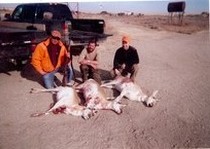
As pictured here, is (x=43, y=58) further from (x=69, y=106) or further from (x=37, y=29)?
(x=37, y=29)

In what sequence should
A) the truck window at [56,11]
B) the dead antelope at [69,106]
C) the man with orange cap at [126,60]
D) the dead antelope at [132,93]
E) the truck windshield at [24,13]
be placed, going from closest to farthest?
the dead antelope at [69,106] < the dead antelope at [132,93] < the man with orange cap at [126,60] < the truck window at [56,11] < the truck windshield at [24,13]

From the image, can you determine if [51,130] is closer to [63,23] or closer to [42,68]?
[42,68]

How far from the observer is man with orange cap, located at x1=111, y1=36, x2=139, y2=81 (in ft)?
21.4

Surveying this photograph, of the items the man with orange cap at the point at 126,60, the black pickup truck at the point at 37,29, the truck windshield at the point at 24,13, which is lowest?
the man with orange cap at the point at 126,60

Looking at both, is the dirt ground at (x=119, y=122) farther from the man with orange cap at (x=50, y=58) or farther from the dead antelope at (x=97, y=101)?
the man with orange cap at (x=50, y=58)

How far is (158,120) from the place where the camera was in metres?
4.75

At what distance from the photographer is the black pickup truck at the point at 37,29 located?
6637mm

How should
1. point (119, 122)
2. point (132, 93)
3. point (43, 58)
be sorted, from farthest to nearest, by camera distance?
point (43, 58) → point (132, 93) → point (119, 122)

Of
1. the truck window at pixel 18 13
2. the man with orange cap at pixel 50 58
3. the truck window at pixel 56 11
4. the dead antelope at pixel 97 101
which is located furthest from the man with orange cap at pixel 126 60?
the truck window at pixel 18 13

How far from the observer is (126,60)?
6629mm

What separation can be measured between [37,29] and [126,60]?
258cm

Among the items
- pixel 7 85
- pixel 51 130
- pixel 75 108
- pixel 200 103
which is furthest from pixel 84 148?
pixel 7 85

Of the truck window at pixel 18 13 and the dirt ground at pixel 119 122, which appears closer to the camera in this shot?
the dirt ground at pixel 119 122

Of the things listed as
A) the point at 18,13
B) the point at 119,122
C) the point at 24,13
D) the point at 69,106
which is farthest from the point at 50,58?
the point at 18,13
